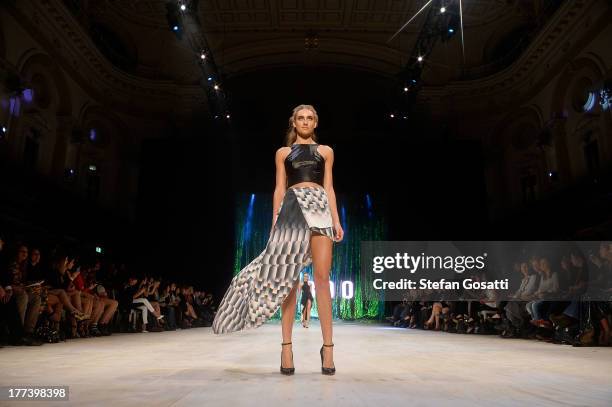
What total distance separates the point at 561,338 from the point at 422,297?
4929mm

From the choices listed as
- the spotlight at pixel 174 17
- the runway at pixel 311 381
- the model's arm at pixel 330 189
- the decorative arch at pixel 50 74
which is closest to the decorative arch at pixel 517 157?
the spotlight at pixel 174 17

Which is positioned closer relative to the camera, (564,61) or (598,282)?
→ (598,282)

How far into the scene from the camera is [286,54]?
14.1 meters

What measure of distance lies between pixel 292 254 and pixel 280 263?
0.08m

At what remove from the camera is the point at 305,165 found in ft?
7.79

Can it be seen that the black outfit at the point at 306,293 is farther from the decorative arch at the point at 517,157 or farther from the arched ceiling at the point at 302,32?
the arched ceiling at the point at 302,32

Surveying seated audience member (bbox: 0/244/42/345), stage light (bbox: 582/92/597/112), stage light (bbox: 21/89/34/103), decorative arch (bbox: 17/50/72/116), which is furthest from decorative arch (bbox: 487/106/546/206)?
stage light (bbox: 21/89/34/103)

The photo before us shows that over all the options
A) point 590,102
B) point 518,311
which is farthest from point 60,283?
point 590,102

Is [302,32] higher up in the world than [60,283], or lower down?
higher up

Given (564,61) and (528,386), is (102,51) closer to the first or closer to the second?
(564,61)

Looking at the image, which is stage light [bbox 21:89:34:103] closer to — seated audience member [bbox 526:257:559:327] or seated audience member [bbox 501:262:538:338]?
seated audience member [bbox 501:262:538:338]

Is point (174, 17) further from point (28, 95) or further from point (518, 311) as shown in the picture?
point (518, 311)

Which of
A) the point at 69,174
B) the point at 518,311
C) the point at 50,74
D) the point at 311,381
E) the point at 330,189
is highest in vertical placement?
the point at 50,74

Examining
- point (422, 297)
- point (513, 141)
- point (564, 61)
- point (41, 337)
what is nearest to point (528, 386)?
point (41, 337)
